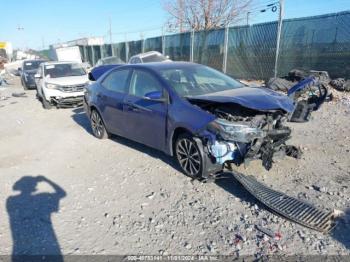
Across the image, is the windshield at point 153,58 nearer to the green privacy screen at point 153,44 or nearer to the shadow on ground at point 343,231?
the green privacy screen at point 153,44

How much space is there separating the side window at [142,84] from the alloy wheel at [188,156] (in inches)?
38.7

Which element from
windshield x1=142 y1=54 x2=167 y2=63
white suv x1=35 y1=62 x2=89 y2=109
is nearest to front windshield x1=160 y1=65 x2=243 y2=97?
white suv x1=35 y1=62 x2=89 y2=109

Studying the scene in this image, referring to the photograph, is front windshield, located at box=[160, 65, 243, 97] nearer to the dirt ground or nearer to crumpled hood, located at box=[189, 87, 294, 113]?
crumpled hood, located at box=[189, 87, 294, 113]

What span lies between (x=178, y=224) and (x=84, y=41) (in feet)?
181

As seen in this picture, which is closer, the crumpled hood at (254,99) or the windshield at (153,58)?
the crumpled hood at (254,99)

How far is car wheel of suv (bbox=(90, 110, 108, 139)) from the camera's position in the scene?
726cm

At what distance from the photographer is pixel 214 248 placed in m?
3.32

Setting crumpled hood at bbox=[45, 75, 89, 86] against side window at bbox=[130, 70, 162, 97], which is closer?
side window at bbox=[130, 70, 162, 97]

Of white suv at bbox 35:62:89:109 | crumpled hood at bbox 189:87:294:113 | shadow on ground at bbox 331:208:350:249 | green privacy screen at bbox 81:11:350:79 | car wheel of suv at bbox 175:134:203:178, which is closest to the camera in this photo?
shadow on ground at bbox 331:208:350:249

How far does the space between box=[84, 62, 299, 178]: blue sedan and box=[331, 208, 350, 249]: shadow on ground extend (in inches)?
45.3

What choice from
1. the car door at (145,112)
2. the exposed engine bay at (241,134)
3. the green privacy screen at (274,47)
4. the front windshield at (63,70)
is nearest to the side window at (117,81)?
the car door at (145,112)

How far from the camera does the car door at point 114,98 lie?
6211mm

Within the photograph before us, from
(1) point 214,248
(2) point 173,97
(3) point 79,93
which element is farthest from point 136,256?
(3) point 79,93

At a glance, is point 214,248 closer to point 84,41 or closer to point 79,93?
point 79,93
